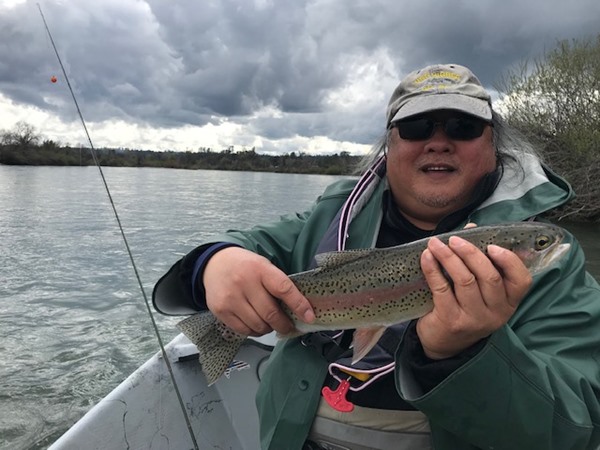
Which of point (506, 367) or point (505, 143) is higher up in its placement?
point (505, 143)

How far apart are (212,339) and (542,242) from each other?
1.49 metres

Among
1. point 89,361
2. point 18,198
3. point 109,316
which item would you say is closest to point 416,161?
point 89,361

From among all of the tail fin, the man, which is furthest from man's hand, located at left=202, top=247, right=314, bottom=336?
the tail fin

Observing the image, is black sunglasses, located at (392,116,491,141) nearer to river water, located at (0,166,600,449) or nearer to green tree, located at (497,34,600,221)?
river water, located at (0,166,600,449)

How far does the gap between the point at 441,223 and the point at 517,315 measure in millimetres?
620

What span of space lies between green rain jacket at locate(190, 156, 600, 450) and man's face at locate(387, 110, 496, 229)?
0.54ft

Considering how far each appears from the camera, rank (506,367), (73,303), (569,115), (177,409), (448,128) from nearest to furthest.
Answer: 1. (506,367)
2. (448,128)
3. (177,409)
4. (73,303)
5. (569,115)

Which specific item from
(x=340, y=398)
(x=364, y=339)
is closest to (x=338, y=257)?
(x=364, y=339)

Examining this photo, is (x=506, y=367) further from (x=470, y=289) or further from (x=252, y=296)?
(x=252, y=296)

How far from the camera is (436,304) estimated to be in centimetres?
166

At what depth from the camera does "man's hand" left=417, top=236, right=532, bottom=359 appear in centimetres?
157

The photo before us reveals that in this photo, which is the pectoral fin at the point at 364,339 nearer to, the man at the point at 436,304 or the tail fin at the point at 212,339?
the man at the point at 436,304

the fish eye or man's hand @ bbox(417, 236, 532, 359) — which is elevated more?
the fish eye

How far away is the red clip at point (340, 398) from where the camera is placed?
2283 millimetres
